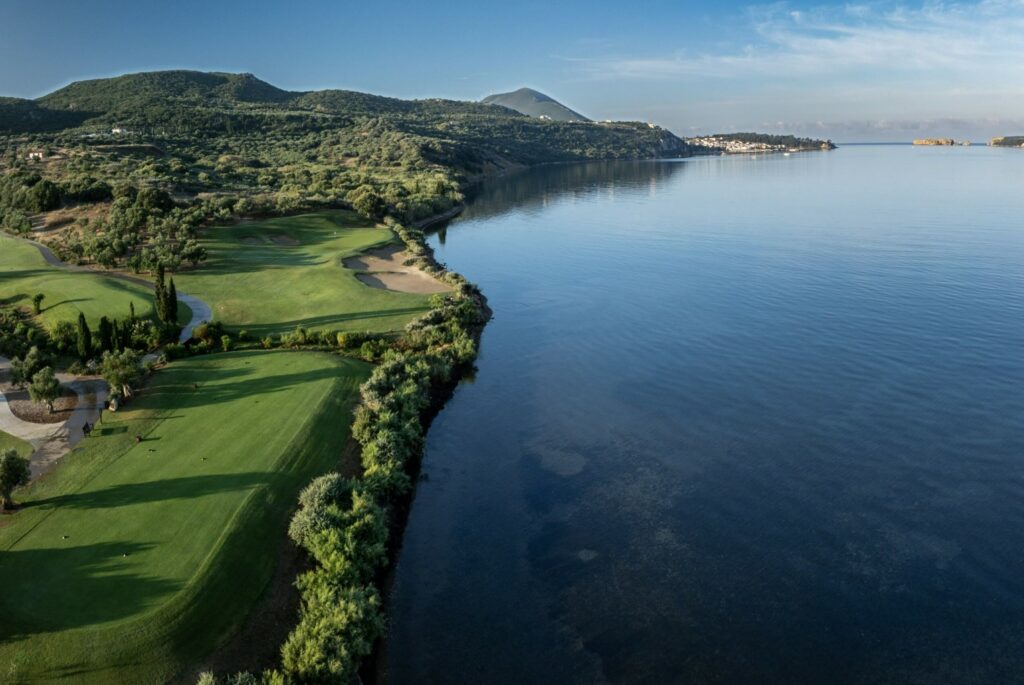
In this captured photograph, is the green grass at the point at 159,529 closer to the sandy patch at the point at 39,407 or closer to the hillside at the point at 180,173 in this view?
the sandy patch at the point at 39,407

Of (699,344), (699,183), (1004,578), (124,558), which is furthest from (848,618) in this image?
(699,183)

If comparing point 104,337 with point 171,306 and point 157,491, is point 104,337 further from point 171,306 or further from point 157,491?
point 157,491

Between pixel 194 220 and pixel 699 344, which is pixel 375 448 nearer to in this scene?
pixel 699 344

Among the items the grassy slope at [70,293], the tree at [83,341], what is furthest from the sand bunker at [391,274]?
the tree at [83,341]

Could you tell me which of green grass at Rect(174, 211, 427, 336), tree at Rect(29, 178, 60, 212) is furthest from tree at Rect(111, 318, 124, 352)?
tree at Rect(29, 178, 60, 212)

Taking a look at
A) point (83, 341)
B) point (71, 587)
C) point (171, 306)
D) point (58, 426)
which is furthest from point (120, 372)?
point (71, 587)

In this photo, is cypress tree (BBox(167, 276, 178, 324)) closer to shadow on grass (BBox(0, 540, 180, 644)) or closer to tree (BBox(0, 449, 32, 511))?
tree (BBox(0, 449, 32, 511))
